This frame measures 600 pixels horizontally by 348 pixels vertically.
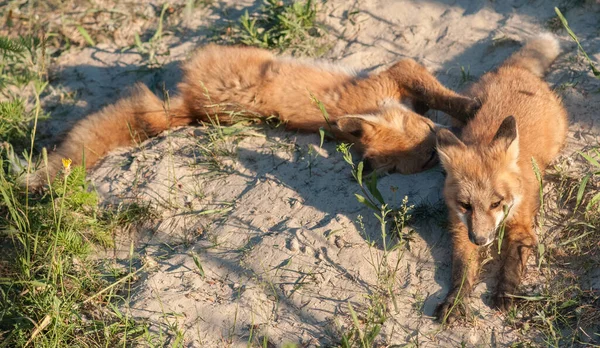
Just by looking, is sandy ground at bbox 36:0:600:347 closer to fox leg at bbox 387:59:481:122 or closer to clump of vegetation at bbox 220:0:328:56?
clump of vegetation at bbox 220:0:328:56

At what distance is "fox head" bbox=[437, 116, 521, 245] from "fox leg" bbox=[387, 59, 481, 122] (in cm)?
85

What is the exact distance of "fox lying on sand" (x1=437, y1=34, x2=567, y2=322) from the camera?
432 centimetres

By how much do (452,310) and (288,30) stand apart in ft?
13.0

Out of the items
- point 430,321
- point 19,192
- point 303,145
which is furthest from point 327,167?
point 19,192

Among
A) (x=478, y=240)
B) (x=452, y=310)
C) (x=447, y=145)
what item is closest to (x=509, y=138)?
(x=447, y=145)

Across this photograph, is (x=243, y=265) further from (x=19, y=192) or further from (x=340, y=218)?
(x=19, y=192)

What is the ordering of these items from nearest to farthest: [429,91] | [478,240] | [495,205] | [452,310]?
[452,310]
[478,240]
[495,205]
[429,91]

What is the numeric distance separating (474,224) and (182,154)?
114 inches

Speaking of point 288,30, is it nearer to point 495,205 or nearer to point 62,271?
point 495,205

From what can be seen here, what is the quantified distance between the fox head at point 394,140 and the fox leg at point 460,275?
3.42 ft

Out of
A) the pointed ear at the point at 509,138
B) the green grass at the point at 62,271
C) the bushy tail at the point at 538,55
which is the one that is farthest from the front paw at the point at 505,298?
the bushy tail at the point at 538,55

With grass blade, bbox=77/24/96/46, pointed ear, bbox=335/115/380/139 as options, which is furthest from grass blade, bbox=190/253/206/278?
grass blade, bbox=77/24/96/46

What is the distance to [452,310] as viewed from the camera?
4.11 m

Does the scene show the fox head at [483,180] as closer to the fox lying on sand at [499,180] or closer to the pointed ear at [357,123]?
the fox lying on sand at [499,180]
